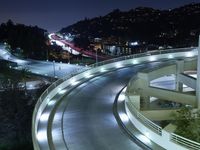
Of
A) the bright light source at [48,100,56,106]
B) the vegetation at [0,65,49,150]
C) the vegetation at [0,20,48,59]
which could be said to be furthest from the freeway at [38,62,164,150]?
the vegetation at [0,20,48,59]

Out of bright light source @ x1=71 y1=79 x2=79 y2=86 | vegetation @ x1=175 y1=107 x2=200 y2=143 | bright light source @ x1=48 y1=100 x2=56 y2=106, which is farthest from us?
bright light source @ x1=71 y1=79 x2=79 y2=86

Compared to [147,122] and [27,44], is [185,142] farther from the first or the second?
[27,44]

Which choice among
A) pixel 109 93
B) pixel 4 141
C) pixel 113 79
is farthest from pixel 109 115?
pixel 4 141

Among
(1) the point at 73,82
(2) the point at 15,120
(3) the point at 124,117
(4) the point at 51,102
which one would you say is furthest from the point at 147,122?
(2) the point at 15,120

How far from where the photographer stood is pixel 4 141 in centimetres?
3650

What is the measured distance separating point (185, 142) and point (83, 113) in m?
9.68

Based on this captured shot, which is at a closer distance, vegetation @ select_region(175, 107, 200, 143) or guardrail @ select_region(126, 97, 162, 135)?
vegetation @ select_region(175, 107, 200, 143)

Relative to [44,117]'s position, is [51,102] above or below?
above

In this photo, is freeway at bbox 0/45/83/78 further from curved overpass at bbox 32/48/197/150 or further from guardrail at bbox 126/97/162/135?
guardrail at bbox 126/97/162/135

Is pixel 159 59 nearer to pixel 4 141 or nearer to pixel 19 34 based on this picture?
pixel 4 141

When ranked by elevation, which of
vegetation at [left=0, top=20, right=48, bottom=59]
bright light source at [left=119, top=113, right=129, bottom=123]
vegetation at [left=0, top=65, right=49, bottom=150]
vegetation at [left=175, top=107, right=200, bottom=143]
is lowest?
vegetation at [left=0, top=65, right=49, bottom=150]

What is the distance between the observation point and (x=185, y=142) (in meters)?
13.9

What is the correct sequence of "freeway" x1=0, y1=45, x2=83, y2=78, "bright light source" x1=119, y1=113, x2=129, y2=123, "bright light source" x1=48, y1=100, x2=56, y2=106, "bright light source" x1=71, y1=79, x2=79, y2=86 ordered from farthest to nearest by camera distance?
1. "freeway" x1=0, y1=45, x2=83, y2=78
2. "bright light source" x1=71, y1=79, x2=79, y2=86
3. "bright light source" x1=48, y1=100, x2=56, y2=106
4. "bright light source" x1=119, y1=113, x2=129, y2=123

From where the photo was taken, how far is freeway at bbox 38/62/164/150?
55.8 feet
